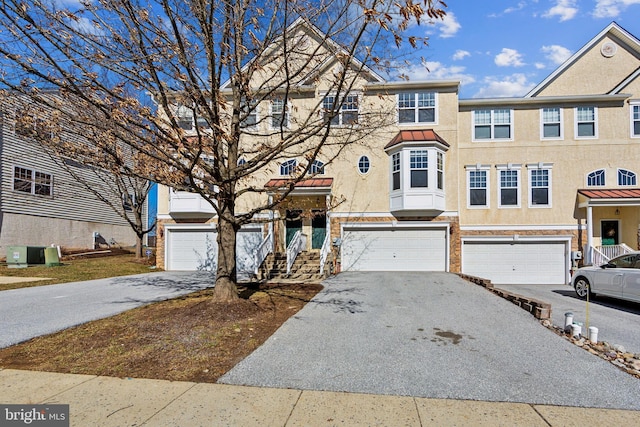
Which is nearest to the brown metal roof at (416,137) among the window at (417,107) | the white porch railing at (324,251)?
the window at (417,107)

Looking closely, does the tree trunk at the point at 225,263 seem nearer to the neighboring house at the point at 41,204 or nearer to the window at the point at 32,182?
the neighboring house at the point at 41,204

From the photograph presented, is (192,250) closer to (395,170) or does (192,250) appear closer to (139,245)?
(139,245)

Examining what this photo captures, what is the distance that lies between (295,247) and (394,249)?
4424mm

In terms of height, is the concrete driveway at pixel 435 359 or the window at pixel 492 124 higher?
the window at pixel 492 124

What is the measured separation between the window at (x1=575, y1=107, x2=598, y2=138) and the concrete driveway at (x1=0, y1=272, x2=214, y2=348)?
16891 mm

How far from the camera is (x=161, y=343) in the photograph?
5387mm

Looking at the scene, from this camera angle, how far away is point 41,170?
67.1 feet

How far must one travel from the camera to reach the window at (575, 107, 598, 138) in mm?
15734

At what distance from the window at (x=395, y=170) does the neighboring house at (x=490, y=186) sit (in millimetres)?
43

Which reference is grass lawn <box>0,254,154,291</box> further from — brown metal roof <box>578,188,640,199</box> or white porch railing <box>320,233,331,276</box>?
brown metal roof <box>578,188,640,199</box>

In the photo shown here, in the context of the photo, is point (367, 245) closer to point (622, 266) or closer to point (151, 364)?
point (622, 266)

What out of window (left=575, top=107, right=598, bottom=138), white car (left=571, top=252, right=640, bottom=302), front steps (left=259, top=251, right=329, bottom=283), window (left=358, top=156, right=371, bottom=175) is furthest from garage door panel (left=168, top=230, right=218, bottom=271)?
window (left=575, top=107, right=598, bottom=138)

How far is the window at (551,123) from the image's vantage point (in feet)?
52.1

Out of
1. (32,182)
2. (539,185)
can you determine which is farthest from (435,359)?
(32,182)
